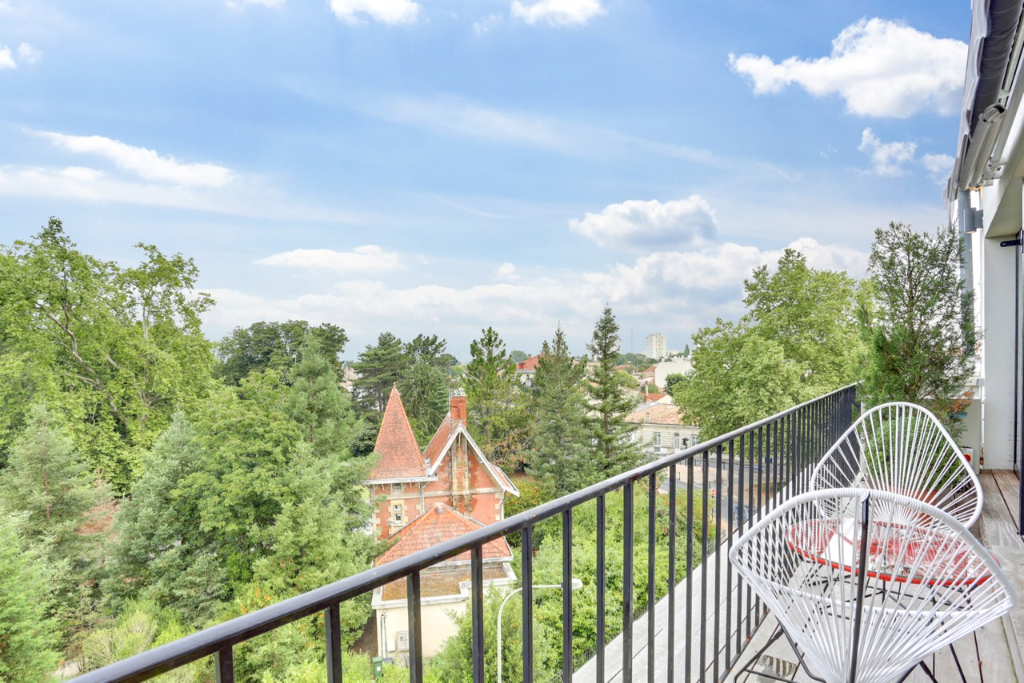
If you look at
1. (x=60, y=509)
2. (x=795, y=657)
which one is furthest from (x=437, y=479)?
(x=795, y=657)

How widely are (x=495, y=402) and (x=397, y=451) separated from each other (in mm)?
4871

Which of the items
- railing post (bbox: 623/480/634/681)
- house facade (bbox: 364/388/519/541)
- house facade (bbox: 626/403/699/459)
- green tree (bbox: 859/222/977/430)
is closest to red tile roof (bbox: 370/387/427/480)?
house facade (bbox: 364/388/519/541)

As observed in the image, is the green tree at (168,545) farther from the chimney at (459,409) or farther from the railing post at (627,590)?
the railing post at (627,590)

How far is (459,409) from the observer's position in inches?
914

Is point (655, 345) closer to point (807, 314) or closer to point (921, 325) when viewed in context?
point (807, 314)

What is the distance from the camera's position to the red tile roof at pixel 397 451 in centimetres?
2191

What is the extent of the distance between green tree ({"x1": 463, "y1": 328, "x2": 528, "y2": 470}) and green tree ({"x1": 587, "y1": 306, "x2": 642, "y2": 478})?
4.35 meters

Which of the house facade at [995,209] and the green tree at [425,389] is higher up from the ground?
the house facade at [995,209]

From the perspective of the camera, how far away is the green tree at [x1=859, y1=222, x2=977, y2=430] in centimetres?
416

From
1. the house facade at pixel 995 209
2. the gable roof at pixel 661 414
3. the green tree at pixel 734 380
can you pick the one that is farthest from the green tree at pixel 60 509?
the gable roof at pixel 661 414

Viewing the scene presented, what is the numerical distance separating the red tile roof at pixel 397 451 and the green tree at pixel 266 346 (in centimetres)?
664

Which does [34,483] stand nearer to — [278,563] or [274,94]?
[278,563]

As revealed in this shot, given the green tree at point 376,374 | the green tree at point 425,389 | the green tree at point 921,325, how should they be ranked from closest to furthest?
the green tree at point 921,325 < the green tree at point 425,389 < the green tree at point 376,374

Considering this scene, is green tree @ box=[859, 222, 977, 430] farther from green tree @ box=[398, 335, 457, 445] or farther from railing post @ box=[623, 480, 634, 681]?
green tree @ box=[398, 335, 457, 445]
